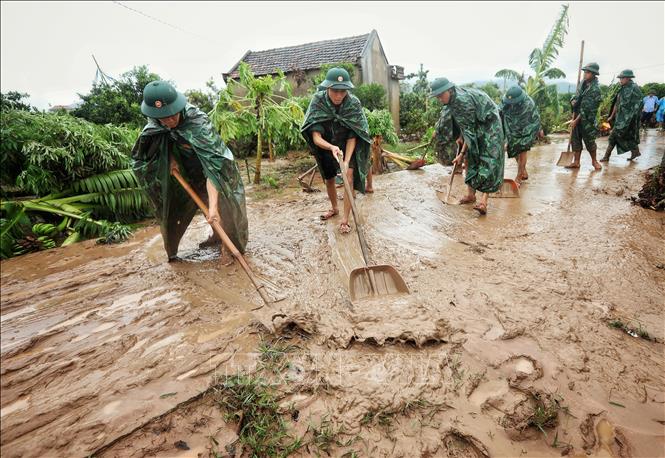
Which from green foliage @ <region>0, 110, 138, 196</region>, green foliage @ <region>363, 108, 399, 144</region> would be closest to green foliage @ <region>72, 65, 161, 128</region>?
green foliage @ <region>0, 110, 138, 196</region>

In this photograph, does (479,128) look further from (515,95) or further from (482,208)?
(515,95)

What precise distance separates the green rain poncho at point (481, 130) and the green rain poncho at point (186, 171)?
2704 mm

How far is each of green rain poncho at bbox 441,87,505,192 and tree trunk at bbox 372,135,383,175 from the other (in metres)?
2.94

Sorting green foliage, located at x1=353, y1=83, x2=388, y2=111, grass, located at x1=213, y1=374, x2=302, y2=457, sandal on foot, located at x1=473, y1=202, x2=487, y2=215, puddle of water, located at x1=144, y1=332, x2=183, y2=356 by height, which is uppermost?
green foliage, located at x1=353, y1=83, x2=388, y2=111

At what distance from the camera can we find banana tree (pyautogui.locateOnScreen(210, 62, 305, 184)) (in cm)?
555

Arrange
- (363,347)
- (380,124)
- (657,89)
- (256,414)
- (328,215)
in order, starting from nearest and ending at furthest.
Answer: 1. (256,414)
2. (363,347)
3. (328,215)
4. (380,124)
5. (657,89)

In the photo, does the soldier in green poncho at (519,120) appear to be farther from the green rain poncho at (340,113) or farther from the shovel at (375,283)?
the shovel at (375,283)

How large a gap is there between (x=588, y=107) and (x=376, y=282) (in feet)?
17.9

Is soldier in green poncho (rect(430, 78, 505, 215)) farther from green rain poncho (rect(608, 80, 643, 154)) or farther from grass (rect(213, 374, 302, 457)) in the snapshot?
green rain poncho (rect(608, 80, 643, 154))

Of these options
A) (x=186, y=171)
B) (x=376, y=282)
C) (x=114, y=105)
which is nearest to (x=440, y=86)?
(x=376, y=282)

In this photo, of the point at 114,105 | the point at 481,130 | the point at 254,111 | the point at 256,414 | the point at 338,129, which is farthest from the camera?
the point at 114,105

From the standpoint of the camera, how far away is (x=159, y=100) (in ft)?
7.74

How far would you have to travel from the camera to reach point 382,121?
7.71m

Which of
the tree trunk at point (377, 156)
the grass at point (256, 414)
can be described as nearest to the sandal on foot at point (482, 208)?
the grass at point (256, 414)
